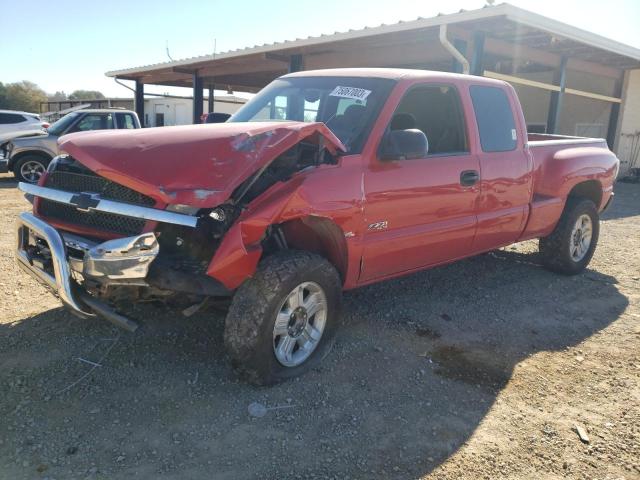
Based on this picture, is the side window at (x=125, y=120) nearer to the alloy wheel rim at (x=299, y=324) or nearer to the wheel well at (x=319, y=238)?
the wheel well at (x=319, y=238)

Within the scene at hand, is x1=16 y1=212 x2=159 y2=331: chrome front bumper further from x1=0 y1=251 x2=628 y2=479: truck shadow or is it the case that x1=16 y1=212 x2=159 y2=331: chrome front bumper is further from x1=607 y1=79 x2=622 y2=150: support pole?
x1=607 y1=79 x2=622 y2=150: support pole

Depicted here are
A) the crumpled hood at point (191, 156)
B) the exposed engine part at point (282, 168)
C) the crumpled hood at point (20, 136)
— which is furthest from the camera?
the crumpled hood at point (20, 136)

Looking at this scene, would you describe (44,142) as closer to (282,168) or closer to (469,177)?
(282,168)

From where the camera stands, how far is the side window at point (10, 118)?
13.8 m

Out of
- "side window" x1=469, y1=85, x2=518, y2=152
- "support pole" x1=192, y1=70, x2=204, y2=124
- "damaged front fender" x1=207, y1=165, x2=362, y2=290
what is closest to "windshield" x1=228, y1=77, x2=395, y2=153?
"damaged front fender" x1=207, y1=165, x2=362, y2=290

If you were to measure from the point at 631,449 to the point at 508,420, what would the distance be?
640 mm

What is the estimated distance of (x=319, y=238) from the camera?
371cm

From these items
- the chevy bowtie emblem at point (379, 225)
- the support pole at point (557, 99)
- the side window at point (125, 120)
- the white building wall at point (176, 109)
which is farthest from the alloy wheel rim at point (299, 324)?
the white building wall at point (176, 109)

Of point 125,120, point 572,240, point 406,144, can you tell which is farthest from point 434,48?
point 406,144

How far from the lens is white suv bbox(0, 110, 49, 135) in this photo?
13805mm

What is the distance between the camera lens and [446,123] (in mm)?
4719

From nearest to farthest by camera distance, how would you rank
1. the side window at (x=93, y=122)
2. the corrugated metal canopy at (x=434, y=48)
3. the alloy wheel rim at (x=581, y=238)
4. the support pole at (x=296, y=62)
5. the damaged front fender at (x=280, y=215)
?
1. the damaged front fender at (x=280, y=215)
2. the alloy wheel rim at (x=581, y=238)
3. the corrugated metal canopy at (x=434, y=48)
4. the side window at (x=93, y=122)
5. the support pole at (x=296, y=62)

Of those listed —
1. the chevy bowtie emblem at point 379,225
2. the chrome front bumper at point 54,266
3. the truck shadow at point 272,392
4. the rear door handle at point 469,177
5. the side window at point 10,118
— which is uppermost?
the side window at point 10,118

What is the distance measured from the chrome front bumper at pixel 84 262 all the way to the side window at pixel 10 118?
12282 millimetres
